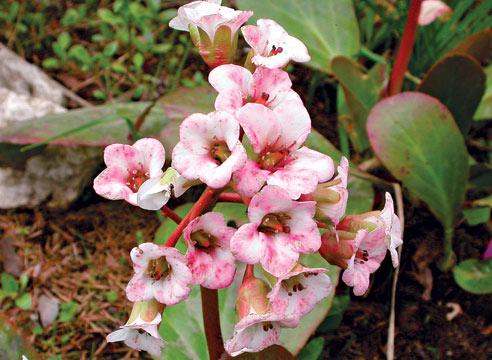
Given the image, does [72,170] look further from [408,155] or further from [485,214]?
[485,214]

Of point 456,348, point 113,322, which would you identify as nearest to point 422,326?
point 456,348

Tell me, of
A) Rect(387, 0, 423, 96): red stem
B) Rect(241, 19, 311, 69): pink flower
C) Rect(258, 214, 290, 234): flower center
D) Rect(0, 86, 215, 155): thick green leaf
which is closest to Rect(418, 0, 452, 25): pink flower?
Rect(387, 0, 423, 96): red stem

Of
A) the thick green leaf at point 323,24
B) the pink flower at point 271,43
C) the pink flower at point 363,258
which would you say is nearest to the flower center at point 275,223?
the pink flower at point 363,258

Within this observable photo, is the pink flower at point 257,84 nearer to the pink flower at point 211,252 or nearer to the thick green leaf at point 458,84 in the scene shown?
the pink flower at point 211,252

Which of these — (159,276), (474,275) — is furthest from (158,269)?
(474,275)

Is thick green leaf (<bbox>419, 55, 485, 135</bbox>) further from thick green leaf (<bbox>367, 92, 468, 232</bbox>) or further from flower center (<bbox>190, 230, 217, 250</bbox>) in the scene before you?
flower center (<bbox>190, 230, 217, 250</bbox>)

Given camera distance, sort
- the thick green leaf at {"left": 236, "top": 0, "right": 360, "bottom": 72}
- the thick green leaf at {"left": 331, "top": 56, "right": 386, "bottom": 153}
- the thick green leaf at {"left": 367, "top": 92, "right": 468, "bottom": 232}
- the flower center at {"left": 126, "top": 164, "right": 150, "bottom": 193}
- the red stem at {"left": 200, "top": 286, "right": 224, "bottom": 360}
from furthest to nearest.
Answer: the thick green leaf at {"left": 236, "top": 0, "right": 360, "bottom": 72}
the thick green leaf at {"left": 331, "top": 56, "right": 386, "bottom": 153}
the thick green leaf at {"left": 367, "top": 92, "right": 468, "bottom": 232}
the red stem at {"left": 200, "top": 286, "right": 224, "bottom": 360}
the flower center at {"left": 126, "top": 164, "right": 150, "bottom": 193}

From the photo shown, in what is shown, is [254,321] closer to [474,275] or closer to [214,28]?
[214,28]
